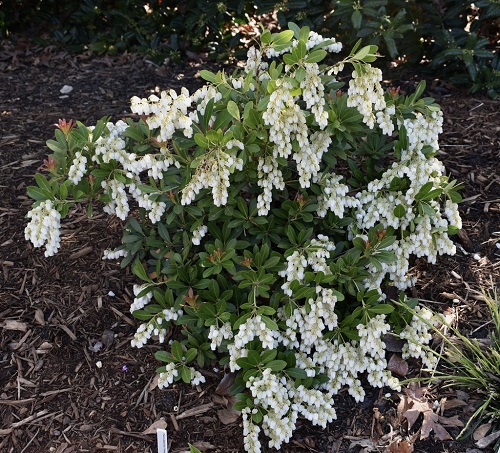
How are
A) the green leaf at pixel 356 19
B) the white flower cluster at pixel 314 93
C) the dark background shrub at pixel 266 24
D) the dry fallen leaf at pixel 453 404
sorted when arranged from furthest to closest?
the dark background shrub at pixel 266 24 < the green leaf at pixel 356 19 < the dry fallen leaf at pixel 453 404 < the white flower cluster at pixel 314 93

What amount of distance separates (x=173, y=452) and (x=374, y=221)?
120cm

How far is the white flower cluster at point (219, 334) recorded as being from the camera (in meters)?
2.54

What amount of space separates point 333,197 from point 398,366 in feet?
2.52

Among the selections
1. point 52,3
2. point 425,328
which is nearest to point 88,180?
point 425,328

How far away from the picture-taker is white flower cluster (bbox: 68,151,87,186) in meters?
2.49

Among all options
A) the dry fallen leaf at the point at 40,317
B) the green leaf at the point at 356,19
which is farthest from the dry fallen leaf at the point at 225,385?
the green leaf at the point at 356,19

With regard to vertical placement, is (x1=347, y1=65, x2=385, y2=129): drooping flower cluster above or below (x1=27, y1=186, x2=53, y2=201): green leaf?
above

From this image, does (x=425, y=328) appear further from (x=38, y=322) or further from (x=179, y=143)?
(x=38, y=322)

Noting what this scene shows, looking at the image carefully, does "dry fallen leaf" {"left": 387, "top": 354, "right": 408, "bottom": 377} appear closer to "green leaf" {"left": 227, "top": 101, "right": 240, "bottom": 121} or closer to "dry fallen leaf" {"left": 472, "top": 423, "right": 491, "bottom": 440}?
"dry fallen leaf" {"left": 472, "top": 423, "right": 491, "bottom": 440}

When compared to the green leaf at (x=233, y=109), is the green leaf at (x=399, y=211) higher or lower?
lower

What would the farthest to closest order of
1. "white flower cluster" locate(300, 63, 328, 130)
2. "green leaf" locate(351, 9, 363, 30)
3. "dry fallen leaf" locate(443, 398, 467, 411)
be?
"green leaf" locate(351, 9, 363, 30) < "dry fallen leaf" locate(443, 398, 467, 411) < "white flower cluster" locate(300, 63, 328, 130)

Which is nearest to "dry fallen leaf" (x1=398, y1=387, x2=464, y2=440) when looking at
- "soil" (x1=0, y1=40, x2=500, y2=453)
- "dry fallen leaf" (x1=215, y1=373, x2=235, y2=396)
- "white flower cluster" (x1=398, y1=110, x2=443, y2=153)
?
"soil" (x1=0, y1=40, x2=500, y2=453)

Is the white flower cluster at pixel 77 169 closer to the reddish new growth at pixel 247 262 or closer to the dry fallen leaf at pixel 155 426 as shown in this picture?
the reddish new growth at pixel 247 262

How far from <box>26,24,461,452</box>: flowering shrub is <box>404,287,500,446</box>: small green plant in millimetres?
126
